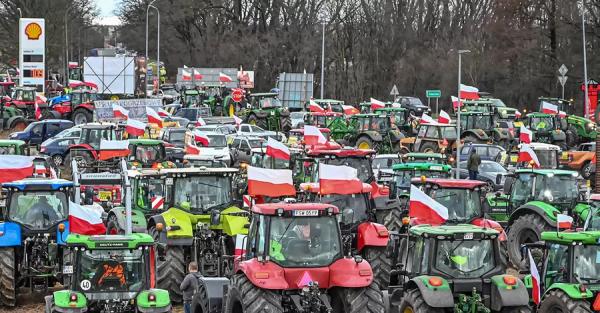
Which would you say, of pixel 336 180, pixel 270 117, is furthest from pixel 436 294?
pixel 270 117

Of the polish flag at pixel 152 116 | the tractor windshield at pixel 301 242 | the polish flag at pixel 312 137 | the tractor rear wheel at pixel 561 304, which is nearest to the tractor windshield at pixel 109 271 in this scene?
the tractor windshield at pixel 301 242

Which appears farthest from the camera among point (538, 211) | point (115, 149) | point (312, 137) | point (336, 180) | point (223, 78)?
point (223, 78)

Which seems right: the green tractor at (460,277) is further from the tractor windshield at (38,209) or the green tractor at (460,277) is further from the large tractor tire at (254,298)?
the tractor windshield at (38,209)

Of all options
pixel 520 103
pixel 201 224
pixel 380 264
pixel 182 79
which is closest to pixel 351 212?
pixel 380 264

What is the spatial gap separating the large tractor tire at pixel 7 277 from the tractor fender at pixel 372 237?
5.54 meters

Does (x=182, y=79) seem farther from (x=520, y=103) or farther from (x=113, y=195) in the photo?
(x=113, y=195)

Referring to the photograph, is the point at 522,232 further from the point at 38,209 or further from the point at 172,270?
the point at 38,209

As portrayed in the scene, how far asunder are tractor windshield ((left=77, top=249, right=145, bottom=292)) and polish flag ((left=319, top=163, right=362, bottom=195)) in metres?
4.79

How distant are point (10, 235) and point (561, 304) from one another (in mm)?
8970

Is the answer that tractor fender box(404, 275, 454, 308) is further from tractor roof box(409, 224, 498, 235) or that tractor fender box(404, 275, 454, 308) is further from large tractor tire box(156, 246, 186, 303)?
large tractor tire box(156, 246, 186, 303)

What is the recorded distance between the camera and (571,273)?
15312mm

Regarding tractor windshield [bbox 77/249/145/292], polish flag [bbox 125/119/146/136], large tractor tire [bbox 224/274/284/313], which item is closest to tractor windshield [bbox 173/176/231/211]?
tractor windshield [bbox 77/249/145/292]

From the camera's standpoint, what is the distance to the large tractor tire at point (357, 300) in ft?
48.8

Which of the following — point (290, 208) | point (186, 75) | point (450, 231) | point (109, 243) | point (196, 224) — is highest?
point (186, 75)
